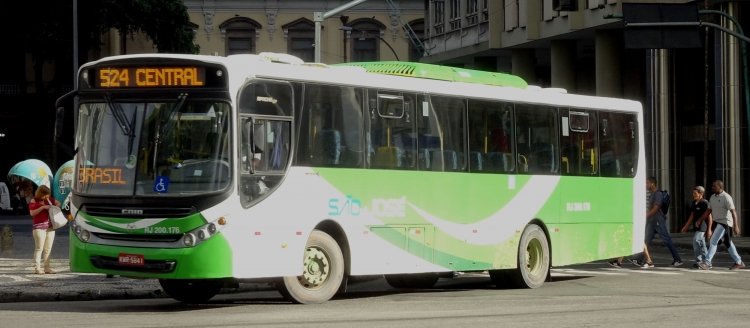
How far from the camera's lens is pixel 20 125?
82.9m

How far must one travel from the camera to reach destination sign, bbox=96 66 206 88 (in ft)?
56.6

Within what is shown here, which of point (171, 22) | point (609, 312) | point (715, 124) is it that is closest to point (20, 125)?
point (171, 22)

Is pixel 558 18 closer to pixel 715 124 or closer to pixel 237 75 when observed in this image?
pixel 715 124

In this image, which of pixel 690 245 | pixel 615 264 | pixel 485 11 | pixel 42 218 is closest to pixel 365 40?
pixel 485 11

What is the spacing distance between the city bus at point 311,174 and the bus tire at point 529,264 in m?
0.03

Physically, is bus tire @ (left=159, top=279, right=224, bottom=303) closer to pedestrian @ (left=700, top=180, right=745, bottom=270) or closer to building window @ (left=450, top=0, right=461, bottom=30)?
pedestrian @ (left=700, top=180, right=745, bottom=270)

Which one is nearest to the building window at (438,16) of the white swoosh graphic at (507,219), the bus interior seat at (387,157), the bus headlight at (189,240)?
the white swoosh graphic at (507,219)

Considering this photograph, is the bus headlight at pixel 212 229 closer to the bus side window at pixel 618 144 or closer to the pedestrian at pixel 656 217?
the bus side window at pixel 618 144

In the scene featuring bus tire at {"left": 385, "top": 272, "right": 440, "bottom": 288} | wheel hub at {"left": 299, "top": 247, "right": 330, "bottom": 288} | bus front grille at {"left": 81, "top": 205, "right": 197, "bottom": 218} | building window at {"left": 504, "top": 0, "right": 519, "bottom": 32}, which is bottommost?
bus tire at {"left": 385, "top": 272, "right": 440, "bottom": 288}

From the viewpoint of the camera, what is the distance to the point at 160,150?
1692cm

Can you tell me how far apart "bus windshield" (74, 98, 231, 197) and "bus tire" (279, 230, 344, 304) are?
1.70 metres

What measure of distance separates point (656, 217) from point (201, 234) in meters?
14.8

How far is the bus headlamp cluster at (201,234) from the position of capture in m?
16.8

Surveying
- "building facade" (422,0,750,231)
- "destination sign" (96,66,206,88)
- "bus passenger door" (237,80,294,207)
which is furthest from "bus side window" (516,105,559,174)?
"building facade" (422,0,750,231)
